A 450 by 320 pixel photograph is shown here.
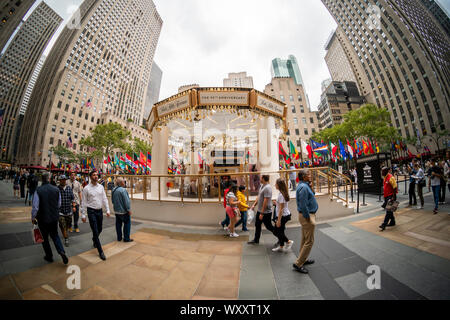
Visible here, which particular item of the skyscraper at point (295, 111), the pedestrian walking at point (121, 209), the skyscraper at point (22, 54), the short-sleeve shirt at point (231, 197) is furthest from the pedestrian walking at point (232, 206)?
→ the skyscraper at point (22, 54)

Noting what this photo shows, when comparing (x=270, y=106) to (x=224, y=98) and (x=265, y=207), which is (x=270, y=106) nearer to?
(x=224, y=98)

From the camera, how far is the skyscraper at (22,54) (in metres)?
41.4

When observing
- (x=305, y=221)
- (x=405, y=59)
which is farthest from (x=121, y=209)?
(x=405, y=59)

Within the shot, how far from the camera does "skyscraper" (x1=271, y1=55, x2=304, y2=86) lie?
146m

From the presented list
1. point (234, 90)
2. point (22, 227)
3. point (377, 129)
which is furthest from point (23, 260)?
point (377, 129)

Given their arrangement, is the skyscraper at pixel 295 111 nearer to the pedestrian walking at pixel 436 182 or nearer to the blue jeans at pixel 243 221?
the pedestrian walking at pixel 436 182

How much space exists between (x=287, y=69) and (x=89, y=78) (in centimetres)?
15952

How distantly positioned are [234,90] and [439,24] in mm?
99182

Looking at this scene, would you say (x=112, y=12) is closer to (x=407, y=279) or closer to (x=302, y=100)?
(x=302, y=100)

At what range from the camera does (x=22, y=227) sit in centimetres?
582

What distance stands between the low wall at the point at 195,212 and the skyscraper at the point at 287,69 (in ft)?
519

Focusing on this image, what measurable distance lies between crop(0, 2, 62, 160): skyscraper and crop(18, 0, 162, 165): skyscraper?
405 cm

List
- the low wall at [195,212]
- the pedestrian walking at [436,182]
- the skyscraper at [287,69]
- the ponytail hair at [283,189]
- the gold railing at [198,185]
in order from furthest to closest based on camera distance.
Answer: the skyscraper at [287,69]
the gold railing at [198,185]
the low wall at [195,212]
the pedestrian walking at [436,182]
the ponytail hair at [283,189]

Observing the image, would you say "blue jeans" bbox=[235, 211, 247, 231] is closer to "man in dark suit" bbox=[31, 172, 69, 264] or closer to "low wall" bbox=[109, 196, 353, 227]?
"low wall" bbox=[109, 196, 353, 227]
